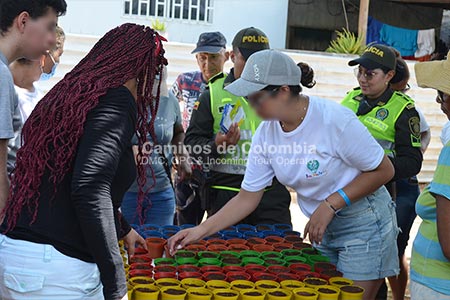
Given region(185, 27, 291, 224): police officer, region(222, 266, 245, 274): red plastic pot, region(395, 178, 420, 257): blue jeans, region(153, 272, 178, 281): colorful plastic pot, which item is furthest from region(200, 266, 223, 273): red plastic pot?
region(395, 178, 420, 257): blue jeans

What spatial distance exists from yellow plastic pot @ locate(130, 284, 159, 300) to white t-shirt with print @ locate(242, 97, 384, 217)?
842 millimetres

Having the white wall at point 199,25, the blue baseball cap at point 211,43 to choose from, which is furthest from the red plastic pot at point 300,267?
the white wall at point 199,25

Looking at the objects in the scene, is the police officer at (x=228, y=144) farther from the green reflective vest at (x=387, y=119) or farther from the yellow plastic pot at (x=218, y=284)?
the yellow plastic pot at (x=218, y=284)

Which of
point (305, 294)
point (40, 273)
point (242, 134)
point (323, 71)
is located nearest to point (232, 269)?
point (305, 294)

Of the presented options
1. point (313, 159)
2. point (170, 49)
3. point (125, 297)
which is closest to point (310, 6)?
point (170, 49)

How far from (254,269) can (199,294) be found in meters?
0.42

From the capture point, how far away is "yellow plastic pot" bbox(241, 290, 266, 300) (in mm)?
2266

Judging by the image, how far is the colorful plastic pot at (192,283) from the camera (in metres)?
2.38

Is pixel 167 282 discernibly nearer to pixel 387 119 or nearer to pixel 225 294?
pixel 225 294

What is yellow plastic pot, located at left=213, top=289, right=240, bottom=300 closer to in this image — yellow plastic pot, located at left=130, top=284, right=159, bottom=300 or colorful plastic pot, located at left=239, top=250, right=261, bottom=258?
yellow plastic pot, located at left=130, top=284, right=159, bottom=300

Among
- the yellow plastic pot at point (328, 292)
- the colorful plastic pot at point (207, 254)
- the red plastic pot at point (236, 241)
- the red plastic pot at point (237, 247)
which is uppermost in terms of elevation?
the yellow plastic pot at point (328, 292)

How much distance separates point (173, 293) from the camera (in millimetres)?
2271

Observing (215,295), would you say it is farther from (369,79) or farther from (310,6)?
(310,6)

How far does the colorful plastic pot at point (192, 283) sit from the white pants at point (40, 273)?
0.54 meters
